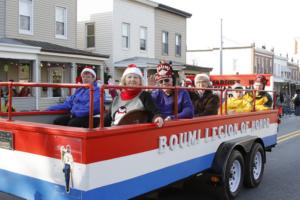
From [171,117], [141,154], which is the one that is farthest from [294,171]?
[141,154]

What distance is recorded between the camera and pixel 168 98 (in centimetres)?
526

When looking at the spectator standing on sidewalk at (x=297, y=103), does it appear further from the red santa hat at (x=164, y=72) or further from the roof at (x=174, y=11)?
the red santa hat at (x=164, y=72)

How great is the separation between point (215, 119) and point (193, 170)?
2.68 feet

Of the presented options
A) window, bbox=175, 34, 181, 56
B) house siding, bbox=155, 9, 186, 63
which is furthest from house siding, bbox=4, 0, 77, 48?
window, bbox=175, 34, 181, 56

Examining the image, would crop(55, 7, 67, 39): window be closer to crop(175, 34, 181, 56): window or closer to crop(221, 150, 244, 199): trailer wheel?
crop(175, 34, 181, 56): window

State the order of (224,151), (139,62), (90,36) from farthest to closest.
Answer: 1. (90,36)
2. (139,62)
3. (224,151)

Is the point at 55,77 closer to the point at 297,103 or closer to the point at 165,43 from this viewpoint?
the point at 165,43

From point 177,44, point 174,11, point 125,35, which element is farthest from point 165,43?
point 125,35

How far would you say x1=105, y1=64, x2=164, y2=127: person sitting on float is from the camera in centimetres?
458

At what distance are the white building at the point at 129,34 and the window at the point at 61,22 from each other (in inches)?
129

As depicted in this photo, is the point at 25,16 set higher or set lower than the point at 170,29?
lower

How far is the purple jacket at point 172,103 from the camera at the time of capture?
16.6 feet

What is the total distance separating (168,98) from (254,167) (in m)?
2.44

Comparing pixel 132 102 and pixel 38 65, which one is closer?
pixel 132 102
